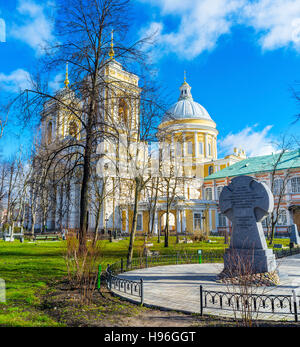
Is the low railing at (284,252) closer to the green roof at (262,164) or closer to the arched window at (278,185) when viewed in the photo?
the green roof at (262,164)

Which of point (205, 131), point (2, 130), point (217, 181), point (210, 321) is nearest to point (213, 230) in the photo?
point (217, 181)

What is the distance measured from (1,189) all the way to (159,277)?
30496 millimetres

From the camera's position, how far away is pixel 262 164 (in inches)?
1656

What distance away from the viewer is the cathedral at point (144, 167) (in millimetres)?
12094

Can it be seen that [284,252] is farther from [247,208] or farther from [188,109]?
[188,109]

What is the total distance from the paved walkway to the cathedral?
3988 millimetres

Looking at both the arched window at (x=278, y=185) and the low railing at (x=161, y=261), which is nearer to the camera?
the low railing at (x=161, y=261)

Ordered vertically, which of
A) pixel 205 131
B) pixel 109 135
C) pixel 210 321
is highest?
pixel 205 131

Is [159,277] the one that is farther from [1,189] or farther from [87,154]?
[1,189]

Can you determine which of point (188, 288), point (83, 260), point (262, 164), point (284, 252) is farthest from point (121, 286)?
point (262, 164)

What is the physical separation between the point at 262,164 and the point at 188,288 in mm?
37180

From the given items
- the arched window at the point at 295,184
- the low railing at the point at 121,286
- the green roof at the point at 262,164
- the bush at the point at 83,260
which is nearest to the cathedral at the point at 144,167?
the bush at the point at 83,260

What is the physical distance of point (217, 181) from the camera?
46.3 metres

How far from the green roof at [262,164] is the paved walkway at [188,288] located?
2870 centimetres
